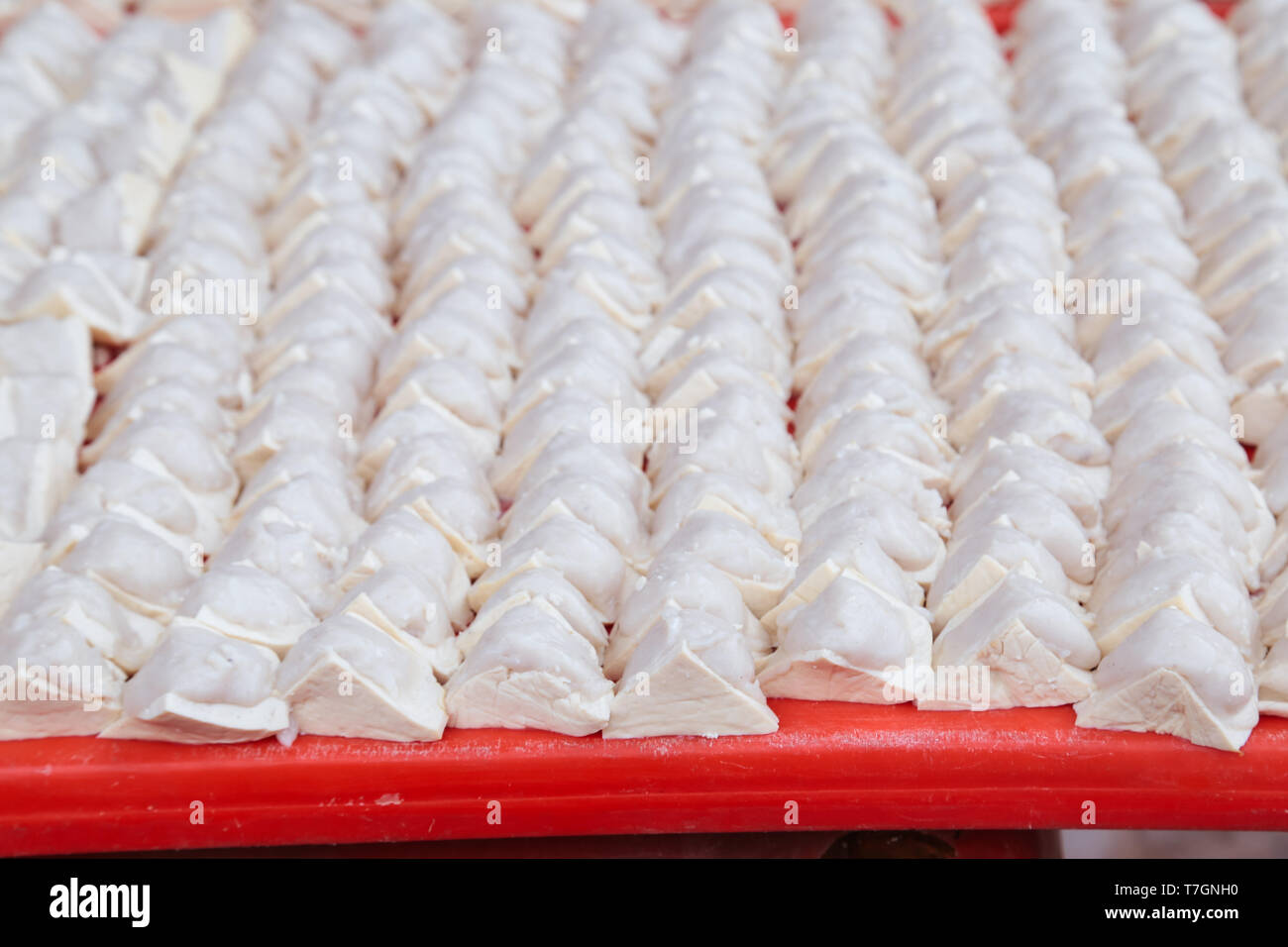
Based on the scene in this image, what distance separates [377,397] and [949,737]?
99 cm

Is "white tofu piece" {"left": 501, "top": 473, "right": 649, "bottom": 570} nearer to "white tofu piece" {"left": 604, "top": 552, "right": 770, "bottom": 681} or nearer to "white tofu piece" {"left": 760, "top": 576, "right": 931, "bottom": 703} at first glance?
"white tofu piece" {"left": 604, "top": 552, "right": 770, "bottom": 681}

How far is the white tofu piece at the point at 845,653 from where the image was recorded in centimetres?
150

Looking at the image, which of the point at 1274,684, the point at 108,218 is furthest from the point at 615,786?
the point at 108,218

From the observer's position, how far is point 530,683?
149cm

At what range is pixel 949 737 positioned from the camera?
148 cm

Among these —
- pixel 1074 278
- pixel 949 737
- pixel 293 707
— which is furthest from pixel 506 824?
pixel 1074 278

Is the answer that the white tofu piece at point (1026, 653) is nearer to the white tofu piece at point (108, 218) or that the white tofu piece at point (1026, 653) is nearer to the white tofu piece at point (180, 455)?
the white tofu piece at point (180, 455)

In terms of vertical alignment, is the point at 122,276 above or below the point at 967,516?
above

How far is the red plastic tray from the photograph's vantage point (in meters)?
1.47

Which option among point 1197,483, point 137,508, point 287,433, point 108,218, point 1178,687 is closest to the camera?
point 1178,687

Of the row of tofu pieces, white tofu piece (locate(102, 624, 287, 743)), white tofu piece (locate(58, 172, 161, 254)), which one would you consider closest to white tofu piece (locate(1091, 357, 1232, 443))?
the row of tofu pieces

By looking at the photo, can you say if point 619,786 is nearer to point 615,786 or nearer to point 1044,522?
point 615,786

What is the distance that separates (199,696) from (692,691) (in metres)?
0.53
